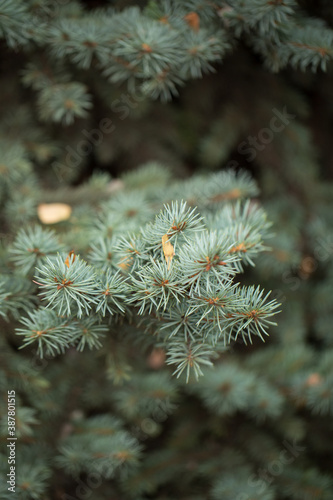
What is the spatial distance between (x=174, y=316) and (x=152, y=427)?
65 cm

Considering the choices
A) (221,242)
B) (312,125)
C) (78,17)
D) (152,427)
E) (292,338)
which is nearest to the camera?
(221,242)

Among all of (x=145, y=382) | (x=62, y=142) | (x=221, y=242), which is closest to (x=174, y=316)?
(x=221, y=242)

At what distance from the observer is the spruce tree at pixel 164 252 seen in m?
0.57

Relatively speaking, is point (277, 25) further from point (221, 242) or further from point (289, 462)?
point (289, 462)

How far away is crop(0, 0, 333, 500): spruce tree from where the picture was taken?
1.87 feet

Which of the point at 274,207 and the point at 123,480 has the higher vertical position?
the point at 274,207

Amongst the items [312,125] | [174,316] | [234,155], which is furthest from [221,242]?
[312,125]

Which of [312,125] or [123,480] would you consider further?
[312,125]

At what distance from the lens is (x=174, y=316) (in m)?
0.57

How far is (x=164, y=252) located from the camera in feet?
1.72

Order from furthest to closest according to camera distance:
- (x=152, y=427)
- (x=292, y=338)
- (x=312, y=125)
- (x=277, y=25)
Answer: (x=312, y=125)
(x=292, y=338)
(x=152, y=427)
(x=277, y=25)

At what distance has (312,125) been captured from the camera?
147 cm

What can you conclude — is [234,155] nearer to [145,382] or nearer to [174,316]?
[145,382]

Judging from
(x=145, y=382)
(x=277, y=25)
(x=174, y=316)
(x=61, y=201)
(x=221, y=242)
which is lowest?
(x=145, y=382)
